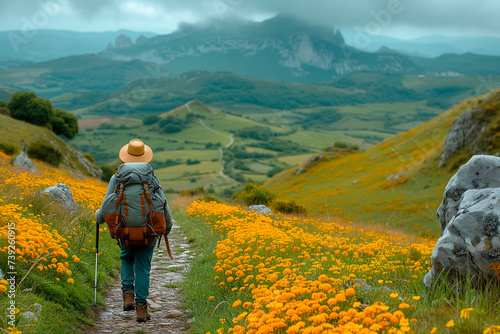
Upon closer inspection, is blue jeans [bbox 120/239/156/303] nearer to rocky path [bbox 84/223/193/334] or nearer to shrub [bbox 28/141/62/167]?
rocky path [bbox 84/223/193/334]

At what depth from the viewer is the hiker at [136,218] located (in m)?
6.74

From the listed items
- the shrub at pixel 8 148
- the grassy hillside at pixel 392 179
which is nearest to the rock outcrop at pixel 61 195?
the grassy hillside at pixel 392 179

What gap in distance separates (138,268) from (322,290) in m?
3.74

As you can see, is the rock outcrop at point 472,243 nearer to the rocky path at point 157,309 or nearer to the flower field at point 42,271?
the rocky path at point 157,309

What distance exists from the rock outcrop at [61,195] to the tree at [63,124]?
7668cm

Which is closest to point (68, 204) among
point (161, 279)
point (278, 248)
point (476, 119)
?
point (161, 279)

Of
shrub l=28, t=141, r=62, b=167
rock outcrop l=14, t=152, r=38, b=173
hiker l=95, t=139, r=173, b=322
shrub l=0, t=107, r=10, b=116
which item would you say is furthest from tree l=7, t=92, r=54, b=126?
hiker l=95, t=139, r=173, b=322

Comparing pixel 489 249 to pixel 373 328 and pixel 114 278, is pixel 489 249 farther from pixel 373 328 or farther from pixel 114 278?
pixel 114 278

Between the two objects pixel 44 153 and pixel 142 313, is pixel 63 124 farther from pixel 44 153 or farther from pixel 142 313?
pixel 142 313

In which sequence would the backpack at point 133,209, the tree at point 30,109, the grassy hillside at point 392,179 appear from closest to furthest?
the backpack at point 133,209
the grassy hillside at point 392,179
the tree at point 30,109

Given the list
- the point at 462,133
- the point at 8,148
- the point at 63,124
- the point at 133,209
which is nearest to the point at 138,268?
the point at 133,209

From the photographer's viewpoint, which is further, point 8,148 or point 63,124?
point 63,124

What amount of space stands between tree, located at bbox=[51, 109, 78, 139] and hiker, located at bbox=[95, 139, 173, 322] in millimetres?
82421

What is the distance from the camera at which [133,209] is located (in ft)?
22.0
